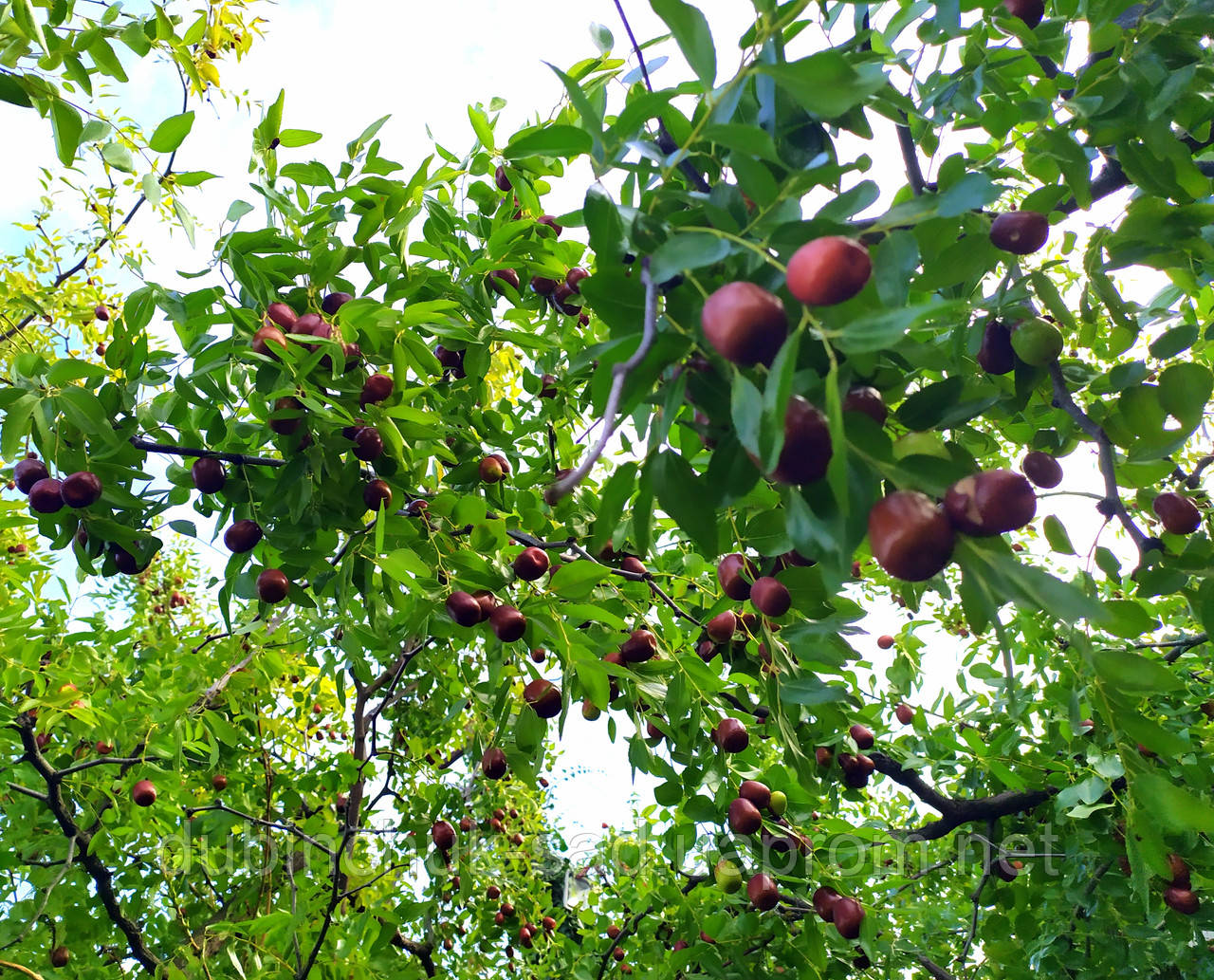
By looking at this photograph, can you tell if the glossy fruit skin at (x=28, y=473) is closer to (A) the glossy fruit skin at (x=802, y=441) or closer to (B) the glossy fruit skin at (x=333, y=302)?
(B) the glossy fruit skin at (x=333, y=302)

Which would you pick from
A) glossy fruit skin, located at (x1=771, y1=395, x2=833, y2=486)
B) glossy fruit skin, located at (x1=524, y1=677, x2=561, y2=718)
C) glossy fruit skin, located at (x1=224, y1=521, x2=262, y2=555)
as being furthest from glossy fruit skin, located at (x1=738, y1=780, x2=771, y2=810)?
glossy fruit skin, located at (x1=771, y1=395, x2=833, y2=486)

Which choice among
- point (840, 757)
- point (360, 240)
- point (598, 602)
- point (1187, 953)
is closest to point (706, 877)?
point (840, 757)

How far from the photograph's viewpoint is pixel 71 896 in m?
3.60

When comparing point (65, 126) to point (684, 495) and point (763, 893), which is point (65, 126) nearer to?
point (684, 495)

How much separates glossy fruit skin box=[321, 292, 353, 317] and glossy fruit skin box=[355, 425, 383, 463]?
0.32m

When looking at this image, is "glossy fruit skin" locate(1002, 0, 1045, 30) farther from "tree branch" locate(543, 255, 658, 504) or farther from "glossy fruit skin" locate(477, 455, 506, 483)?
"glossy fruit skin" locate(477, 455, 506, 483)

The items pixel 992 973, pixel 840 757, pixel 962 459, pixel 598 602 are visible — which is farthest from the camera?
pixel 992 973

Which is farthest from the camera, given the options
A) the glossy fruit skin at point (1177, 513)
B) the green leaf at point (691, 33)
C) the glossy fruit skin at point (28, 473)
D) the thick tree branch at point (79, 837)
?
the thick tree branch at point (79, 837)

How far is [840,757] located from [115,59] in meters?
2.43

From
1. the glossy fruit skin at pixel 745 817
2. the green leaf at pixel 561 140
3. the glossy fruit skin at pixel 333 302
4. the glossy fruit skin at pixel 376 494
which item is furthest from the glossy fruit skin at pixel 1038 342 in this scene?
the glossy fruit skin at pixel 333 302

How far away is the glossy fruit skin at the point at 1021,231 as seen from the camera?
4.10 ft

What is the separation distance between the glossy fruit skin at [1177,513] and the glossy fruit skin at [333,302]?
1756 millimetres

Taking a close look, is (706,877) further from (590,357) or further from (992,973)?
(590,357)

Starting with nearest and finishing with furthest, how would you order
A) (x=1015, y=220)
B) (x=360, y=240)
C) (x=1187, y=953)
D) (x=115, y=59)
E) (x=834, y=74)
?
(x=834, y=74), (x=1015, y=220), (x=115, y=59), (x=360, y=240), (x=1187, y=953)
